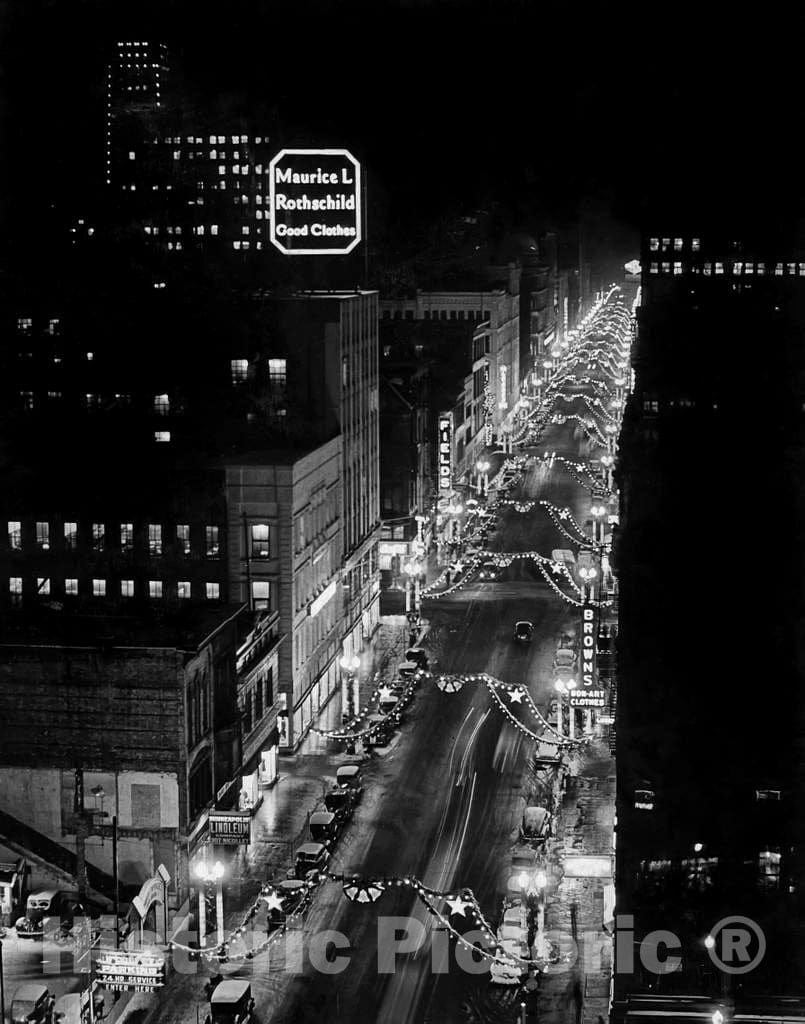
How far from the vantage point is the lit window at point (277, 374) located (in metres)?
76.9

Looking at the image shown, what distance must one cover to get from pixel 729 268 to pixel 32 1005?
13374cm

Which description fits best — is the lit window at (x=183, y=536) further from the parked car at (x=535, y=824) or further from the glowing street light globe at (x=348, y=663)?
the parked car at (x=535, y=824)

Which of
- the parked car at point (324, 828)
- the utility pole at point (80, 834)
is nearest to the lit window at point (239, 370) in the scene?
the parked car at point (324, 828)

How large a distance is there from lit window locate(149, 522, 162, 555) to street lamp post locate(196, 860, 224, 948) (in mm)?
17290

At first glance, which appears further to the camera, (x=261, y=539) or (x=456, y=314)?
(x=456, y=314)

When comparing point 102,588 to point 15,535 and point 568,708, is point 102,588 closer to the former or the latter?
point 15,535

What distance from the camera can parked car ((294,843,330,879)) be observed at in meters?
55.0

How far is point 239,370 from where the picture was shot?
254ft

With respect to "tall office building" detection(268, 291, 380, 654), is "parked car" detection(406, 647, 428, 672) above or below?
below

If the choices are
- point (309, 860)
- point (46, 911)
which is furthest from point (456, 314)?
point (46, 911)

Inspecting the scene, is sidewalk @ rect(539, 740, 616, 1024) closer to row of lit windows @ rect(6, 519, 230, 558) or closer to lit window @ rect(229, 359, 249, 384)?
row of lit windows @ rect(6, 519, 230, 558)

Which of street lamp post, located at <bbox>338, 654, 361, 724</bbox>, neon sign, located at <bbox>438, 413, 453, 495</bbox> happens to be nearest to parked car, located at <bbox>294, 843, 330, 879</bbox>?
street lamp post, located at <bbox>338, 654, 361, 724</bbox>

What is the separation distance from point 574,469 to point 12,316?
Answer: 4993cm

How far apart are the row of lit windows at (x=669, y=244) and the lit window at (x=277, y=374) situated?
331 feet
